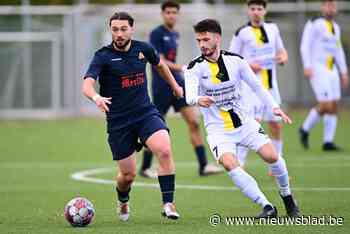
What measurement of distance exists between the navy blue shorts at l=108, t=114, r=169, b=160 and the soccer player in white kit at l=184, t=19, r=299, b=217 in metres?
0.50

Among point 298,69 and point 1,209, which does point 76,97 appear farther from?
point 1,209

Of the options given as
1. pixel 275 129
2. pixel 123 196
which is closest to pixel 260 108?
pixel 275 129

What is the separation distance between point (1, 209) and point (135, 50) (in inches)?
101

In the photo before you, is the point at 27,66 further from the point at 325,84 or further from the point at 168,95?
the point at 168,95

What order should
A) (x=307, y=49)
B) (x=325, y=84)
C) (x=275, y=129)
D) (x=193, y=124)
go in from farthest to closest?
(x=325, y=84)
(x=307, y=49)
(x=193, y=124)
(x=275, y=129)

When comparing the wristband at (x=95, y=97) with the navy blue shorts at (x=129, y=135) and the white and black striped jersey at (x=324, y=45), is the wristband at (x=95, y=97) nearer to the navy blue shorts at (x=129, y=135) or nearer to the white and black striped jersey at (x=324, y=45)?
the navy blue shorts at (x=129, y=135)

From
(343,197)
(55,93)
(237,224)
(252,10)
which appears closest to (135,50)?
(237,224)

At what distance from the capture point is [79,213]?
33.9 ft

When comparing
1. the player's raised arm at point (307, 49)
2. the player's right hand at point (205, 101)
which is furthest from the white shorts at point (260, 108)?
the player's right hand at point (205, 101)

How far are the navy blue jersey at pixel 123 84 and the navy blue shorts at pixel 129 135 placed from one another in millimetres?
53

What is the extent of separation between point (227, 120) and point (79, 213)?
1804 mm

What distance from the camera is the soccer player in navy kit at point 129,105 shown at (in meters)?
10.7

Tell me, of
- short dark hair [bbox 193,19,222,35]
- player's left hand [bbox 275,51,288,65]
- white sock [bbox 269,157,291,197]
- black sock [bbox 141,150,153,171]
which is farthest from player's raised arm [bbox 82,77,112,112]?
black sock [bbox 141,150,153,171]

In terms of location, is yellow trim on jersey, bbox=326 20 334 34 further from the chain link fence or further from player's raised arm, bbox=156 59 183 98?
the chain link fence
